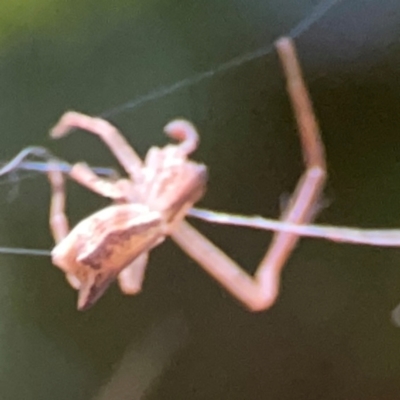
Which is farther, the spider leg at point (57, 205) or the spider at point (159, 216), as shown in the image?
the spider leg at point (57, 205)

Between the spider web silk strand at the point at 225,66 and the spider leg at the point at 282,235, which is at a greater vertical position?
the spider web silk strand at the point at 225,66

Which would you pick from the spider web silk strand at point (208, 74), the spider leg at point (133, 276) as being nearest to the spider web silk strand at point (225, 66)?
the spider web silk strand at point (208, 74)

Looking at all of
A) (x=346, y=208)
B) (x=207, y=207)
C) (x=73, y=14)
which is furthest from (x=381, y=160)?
(x=73, y=14)

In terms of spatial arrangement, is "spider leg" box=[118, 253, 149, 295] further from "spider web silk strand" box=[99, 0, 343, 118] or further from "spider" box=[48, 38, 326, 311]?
"spider web silk strand" box=[99, 0, 343, 118]

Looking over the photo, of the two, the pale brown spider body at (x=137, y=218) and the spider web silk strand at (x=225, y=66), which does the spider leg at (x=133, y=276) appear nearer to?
the pale brown spider body at (x=137, y=218)

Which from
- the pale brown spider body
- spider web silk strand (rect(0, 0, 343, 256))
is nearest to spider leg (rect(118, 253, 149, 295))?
the pale brown spider body

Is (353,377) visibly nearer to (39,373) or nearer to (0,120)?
(39,373)
